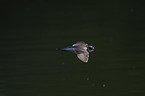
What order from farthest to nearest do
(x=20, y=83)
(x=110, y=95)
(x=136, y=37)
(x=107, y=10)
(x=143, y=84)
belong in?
1. (x=107, y=10)
2. (x=136, y=37)
3. (x=20, y=83)
4. (x=143, y=84)
5. (x=110, y=95)

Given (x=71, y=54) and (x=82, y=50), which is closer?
(x=82, y=50)

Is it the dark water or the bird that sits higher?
the dark water

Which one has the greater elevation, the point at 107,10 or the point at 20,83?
the point at 107,10

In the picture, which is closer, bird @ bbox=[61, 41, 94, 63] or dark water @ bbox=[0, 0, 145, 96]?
bird @ bbox=[61, 41, 94, 63]

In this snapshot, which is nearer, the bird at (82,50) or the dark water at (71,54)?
the bird at (82,50)

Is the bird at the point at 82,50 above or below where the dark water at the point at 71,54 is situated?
below

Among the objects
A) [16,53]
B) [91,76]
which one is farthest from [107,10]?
[91,76]

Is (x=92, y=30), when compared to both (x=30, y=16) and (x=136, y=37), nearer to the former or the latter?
(x=136, y=37)

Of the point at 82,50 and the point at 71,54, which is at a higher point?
the point at 71,54
